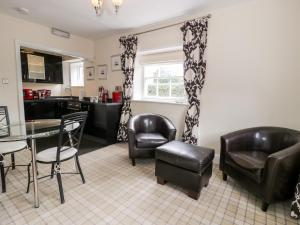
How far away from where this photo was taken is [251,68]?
2535 mm

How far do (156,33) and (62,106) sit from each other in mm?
3172

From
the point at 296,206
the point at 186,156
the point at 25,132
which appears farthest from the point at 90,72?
the point at 296,206

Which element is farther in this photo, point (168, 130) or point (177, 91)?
point (177, 91)

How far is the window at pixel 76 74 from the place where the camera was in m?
5.55

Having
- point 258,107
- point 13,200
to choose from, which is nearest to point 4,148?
point 13,200

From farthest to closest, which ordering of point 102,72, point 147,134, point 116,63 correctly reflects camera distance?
point 102,72, point 116,63, point 147,134

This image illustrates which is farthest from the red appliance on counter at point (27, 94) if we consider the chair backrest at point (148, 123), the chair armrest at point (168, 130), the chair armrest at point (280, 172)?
the chair armrest at point (280, 172)

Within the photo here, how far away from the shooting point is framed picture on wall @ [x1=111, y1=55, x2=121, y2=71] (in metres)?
4.08

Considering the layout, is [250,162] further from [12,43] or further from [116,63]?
[12,43]

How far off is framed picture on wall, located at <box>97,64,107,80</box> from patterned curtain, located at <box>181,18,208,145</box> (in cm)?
223

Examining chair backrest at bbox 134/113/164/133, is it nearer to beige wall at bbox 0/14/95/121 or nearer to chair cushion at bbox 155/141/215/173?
chair cushion at bbox 155/141/215/173

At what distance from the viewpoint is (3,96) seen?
315cm

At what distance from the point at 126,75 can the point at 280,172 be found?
315cm

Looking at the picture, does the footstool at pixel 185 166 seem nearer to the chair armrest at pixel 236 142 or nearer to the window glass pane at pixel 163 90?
the chair armrest at pixel 236 142
